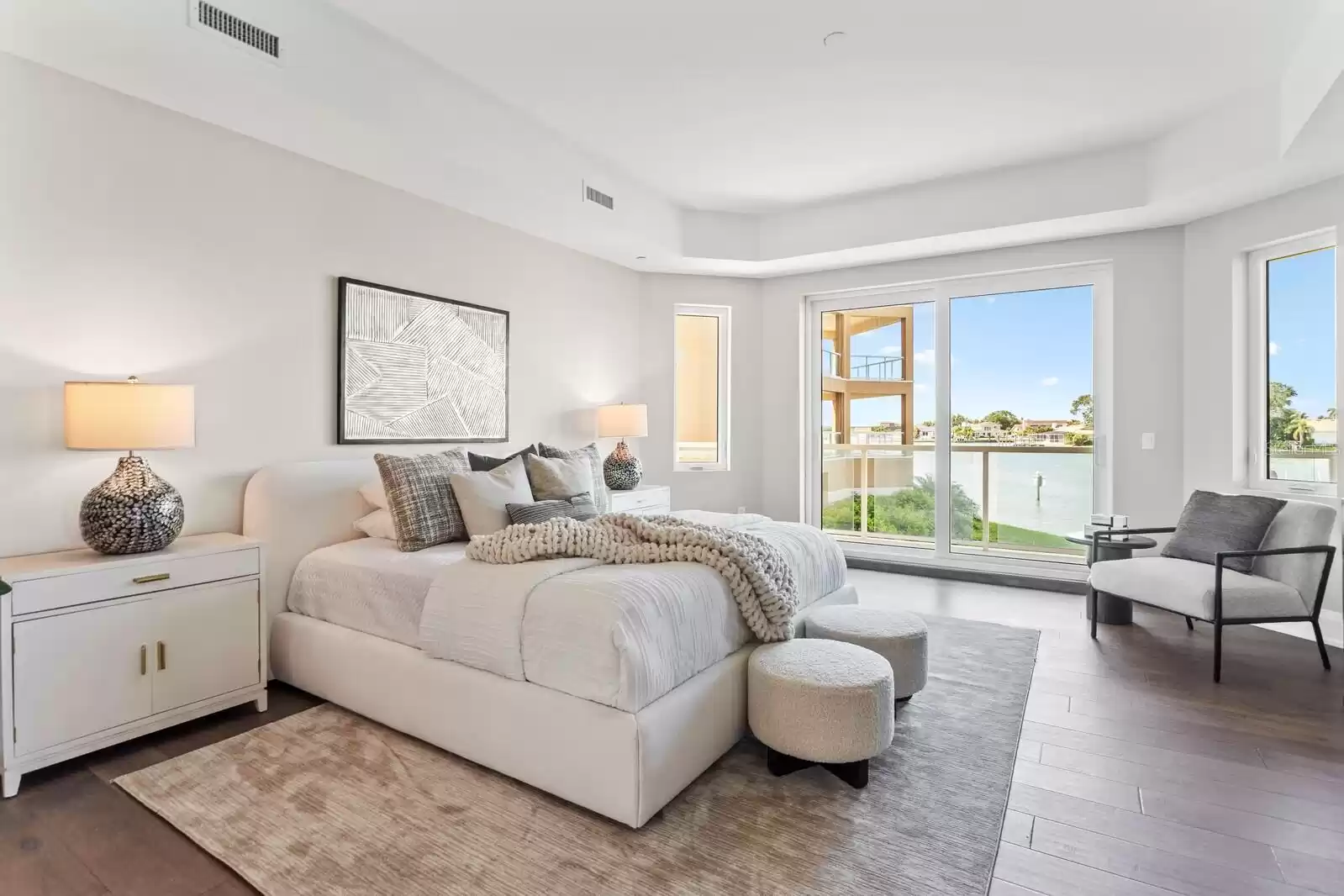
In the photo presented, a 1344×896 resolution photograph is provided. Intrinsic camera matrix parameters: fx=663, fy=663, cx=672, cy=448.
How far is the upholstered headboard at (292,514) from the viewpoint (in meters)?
2.97

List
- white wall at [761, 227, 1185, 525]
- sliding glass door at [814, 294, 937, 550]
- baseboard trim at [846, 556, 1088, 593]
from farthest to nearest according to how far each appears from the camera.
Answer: sliding glass door at [814, 294, 937, 550] < baseboard trim at [846, 556, 1088, 593] < white wall at [761, 227, 1185, 525]

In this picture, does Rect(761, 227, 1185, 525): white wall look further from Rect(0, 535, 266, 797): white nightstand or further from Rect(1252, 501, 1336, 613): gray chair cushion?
Rect(0, 535, 266, 797): white nightstand

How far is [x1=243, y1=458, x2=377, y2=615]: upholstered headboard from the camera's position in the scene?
297 cm

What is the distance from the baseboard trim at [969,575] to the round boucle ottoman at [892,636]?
268cm

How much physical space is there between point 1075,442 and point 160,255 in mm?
5613

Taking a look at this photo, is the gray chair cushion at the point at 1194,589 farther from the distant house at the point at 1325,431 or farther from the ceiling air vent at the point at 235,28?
the ceiling air vent at the point at 235,28

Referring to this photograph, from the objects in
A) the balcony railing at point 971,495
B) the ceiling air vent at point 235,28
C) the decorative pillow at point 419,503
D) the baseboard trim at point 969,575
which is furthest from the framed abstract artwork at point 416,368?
the baseboard trim at point 969,575

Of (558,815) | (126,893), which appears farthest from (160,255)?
(558,815)

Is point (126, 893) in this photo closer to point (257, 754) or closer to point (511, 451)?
point (257, 754)

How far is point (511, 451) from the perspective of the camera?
4477 mm

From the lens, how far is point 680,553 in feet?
7.80

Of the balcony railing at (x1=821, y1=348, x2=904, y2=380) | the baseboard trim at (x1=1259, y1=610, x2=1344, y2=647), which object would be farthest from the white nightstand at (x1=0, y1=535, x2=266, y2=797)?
the baseboard trim at (x1=1259, y1=610, x2=1344, y2=647)

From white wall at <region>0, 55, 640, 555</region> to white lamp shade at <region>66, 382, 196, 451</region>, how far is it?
287 millimetres

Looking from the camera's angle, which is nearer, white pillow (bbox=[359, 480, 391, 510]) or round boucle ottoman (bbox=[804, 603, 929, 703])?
round boucle ottoman (bbox=[804, 603, 929, 703])
